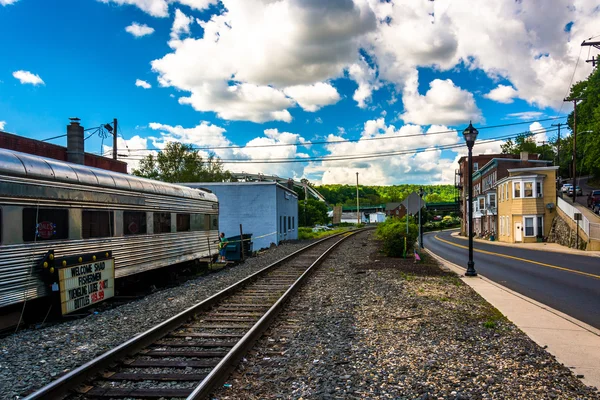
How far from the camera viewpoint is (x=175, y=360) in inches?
227

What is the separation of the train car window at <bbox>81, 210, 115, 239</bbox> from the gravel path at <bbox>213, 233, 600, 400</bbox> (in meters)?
4.49

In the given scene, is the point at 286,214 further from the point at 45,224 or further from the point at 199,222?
the point at 45,224

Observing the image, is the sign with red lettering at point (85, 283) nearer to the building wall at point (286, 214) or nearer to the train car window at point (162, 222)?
the train car window at point (162, 222)

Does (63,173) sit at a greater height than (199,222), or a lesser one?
greater

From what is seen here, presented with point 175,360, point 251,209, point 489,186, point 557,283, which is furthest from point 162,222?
point 489,186

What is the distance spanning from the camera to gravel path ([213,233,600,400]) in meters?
4.82

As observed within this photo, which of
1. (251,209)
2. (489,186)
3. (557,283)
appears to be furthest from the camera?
(489,186)

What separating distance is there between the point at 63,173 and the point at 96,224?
1.49 m

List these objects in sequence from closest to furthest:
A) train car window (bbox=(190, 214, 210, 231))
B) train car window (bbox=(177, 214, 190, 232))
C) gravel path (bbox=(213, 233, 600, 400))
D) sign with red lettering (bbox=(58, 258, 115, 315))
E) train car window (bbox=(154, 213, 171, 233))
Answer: gravel path (bbox=(213, 233, 600, 400)) < sign with red lettering (bbox=(58, 258, 115, 315)) < train car window (bbox=(154, 213, 171, 233)) < train car window (bbox=(177, 214, 190, 232)) < train car window (bbox=(190, 214, 210, 231))

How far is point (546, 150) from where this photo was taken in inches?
3770

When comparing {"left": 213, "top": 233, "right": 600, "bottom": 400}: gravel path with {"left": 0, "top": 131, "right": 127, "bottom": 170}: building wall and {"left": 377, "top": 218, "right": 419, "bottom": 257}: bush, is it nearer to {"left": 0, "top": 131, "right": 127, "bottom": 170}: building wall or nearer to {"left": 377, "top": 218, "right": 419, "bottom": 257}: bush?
{"left": 377, "top": 218, "right": 419, "bottom": 257}: bush

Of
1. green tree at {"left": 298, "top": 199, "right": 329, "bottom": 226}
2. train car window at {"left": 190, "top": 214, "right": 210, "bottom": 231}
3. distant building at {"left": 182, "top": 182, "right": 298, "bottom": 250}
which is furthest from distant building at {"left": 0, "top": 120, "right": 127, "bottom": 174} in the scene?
green tree at {"left": 298, "top": 199, "right": 329, "bottom": 226}

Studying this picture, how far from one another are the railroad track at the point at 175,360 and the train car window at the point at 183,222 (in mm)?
5894

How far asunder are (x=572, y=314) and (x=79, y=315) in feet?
32.9
